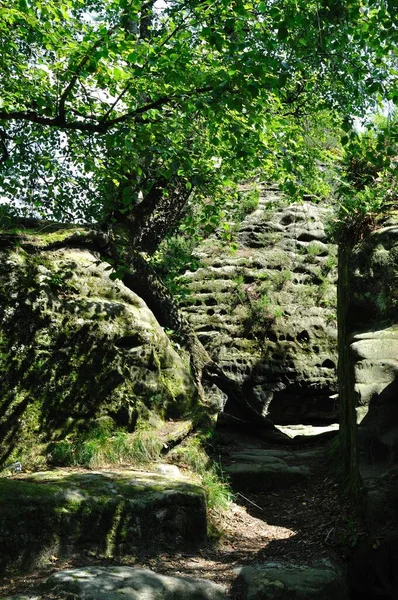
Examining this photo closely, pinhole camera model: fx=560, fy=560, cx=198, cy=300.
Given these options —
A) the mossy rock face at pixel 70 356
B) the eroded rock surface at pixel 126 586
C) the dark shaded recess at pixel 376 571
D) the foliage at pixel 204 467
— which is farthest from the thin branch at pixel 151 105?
the dark shaded recess at pixel 376 571

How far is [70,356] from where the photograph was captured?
7.61 m

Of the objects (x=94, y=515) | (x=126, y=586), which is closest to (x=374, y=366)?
(x=94, y=515)

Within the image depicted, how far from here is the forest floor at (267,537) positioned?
16.6 ft

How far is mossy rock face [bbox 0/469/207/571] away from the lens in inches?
194

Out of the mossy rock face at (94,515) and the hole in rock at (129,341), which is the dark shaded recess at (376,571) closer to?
the mossy rock face at (94,515)

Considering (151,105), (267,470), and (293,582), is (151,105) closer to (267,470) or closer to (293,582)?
(293,582)

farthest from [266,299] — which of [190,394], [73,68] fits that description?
[73,68]

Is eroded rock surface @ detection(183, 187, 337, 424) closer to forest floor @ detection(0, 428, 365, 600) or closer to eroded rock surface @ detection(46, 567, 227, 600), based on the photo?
forest floor @ detection(0, 428, 365, 600)

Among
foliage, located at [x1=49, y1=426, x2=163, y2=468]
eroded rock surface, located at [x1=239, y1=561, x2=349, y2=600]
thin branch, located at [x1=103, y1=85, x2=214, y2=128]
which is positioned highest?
thin branch, located at [x1=103, y1=85, x2=214, y2=128]

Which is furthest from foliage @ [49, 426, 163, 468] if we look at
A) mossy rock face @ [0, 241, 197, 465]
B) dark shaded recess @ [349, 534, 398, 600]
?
dark shaded recess @ [349, 534, 398, 600]

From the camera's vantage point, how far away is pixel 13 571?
4.71 meters

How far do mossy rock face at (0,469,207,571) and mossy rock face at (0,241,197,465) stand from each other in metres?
0.90

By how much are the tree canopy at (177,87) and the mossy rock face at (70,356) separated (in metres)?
1.20

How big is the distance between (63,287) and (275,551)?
14.9 feet
